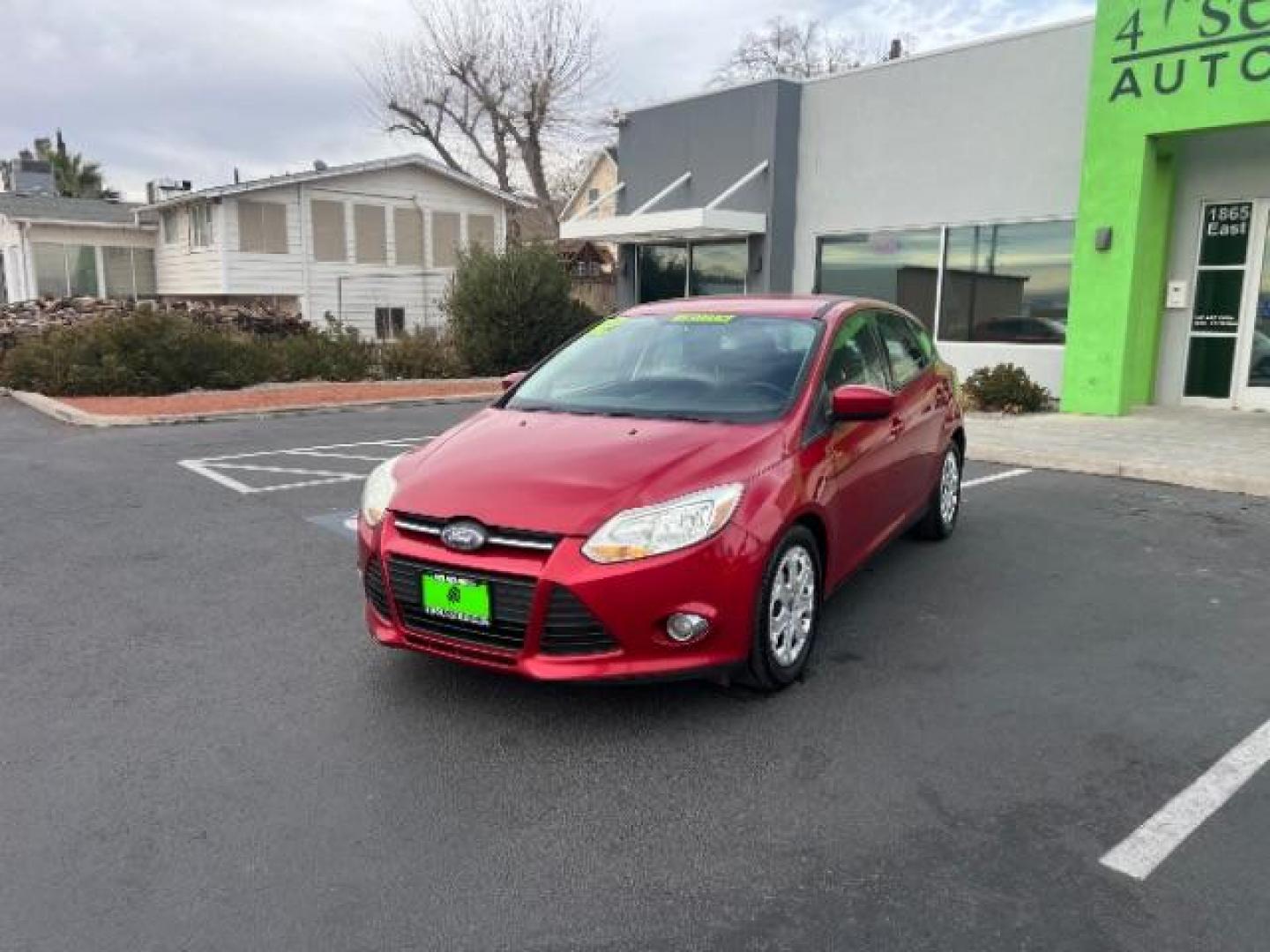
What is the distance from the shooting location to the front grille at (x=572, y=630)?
3.39 meters

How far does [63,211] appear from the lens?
2786 centimetres

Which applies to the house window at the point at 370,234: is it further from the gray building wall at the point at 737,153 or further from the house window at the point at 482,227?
the gray building wall at the point at 737,153

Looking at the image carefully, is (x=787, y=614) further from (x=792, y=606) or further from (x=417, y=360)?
(x=417, y=360)

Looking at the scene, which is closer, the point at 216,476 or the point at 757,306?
the point at 757,306

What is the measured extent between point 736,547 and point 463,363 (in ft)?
51.2

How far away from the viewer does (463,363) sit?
1853 cm

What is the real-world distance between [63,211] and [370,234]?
9.39 meters

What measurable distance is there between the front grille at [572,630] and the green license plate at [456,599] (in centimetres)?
25

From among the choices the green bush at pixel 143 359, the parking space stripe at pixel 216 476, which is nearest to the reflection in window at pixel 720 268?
the green bush at pixel 143 359

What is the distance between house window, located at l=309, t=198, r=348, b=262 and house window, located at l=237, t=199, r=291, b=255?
79 centimetres

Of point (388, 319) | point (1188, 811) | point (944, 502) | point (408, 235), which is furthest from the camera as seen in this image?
point (408, 235)

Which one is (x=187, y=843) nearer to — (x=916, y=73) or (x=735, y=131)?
(x=916, y=73)

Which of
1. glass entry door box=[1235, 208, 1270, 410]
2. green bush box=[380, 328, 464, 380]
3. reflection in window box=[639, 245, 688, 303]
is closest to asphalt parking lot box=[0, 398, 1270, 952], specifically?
glass entry door box=[1235, 208, 1270, 410]

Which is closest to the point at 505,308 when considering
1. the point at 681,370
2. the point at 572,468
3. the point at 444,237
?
the point at 444,237
